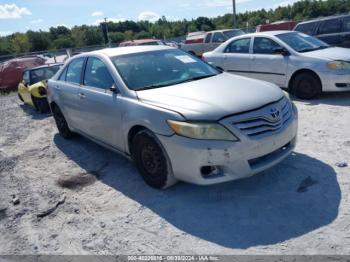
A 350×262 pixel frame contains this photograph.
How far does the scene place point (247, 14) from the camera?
304 ft

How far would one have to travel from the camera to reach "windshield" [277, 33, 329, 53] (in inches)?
308

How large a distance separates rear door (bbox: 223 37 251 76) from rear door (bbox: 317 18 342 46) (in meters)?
3.84

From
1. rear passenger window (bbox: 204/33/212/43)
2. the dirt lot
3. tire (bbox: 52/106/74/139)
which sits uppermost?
rear passenger window (bbox: 204/33/212/43)

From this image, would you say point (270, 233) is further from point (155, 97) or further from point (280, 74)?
point (280, 74)

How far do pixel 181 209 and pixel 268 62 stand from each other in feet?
17.5

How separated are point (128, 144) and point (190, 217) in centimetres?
125

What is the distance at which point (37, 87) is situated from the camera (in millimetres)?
9711

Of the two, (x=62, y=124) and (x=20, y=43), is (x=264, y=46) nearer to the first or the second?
(x=62, y=124)

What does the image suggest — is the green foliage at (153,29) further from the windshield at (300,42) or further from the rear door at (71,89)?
the rear door at (71,89)

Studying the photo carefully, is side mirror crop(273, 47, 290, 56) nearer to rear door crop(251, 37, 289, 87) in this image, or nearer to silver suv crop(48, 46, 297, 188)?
rear door crop(251, 37, 289, 87)

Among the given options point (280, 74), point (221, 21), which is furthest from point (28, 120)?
point (221, 21)

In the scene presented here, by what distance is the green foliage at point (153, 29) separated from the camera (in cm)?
7275

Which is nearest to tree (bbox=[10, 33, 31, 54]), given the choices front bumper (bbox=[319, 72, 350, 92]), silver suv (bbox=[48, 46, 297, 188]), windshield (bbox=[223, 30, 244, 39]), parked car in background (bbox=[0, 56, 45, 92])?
parked car in background (bbox=[0, 56, 45, 92])

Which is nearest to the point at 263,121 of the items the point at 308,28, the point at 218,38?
the point at 308,28
